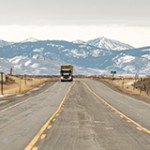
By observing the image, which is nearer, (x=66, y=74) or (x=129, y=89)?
(x=129, y=89)

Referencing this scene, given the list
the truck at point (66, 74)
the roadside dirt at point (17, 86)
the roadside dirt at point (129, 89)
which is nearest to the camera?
the roadside dirt at point (129, 89)

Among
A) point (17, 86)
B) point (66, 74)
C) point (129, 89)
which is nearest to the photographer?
point (129, 89)

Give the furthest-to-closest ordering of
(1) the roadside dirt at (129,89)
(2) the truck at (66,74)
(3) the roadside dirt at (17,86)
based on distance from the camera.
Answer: (2) the truck at (66,74)
(3) the roadside dirt at (17,86)
(1) the roadside dirt at (129,89)

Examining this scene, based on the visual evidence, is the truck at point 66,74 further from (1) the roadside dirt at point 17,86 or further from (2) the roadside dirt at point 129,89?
(2) the roadside dirt at point 129,89

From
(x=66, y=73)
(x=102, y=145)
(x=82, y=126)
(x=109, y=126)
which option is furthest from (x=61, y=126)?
(x=66, y=73)

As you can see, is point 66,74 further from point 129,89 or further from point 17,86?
point 129,89

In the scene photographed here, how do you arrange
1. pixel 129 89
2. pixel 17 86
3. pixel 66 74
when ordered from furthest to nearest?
pixel 66 74 < pixel 17 86 < pixel 129 89

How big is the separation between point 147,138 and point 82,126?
9.38 ft

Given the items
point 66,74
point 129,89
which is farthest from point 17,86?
point 129,89

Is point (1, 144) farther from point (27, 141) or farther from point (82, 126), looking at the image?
point (82, 126)

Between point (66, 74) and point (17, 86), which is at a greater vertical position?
point (66, 74)

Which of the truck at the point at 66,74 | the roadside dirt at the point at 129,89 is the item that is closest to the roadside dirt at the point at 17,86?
the truck at the point at 66,74

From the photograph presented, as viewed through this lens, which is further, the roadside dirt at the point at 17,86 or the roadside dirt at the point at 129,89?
the roadside dirt at the point at 17,86

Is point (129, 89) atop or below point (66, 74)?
below
